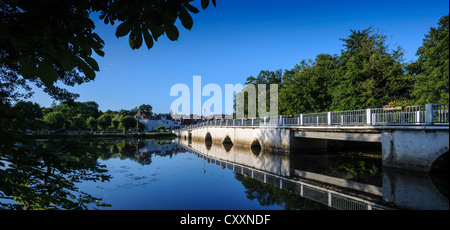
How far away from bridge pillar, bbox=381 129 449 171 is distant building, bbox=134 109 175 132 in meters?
77.8

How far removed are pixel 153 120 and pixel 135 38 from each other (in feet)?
298

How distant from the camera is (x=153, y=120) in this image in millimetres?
87938

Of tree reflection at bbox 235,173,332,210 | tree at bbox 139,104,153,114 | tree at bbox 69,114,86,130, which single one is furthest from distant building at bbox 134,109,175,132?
tree reflection at bbox 235,173,332,210

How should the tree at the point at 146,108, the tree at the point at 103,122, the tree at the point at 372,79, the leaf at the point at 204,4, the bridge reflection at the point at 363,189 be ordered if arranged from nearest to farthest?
the leaf at the point at 204,4 < the bridge reflection at the point at 363,189 < the tree at the point at 372,79 < the tree at the point at 103,122 < the tree at the point at 146,108

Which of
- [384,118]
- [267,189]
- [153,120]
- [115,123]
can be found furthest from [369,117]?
[153,120]

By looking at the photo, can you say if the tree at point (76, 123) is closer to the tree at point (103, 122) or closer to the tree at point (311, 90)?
the tree at point (103, 122)

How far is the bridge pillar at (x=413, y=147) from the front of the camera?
10922 mm

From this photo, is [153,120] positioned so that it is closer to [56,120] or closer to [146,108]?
[146,108]

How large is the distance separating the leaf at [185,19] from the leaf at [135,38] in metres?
0.38

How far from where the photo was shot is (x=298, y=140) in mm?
21328

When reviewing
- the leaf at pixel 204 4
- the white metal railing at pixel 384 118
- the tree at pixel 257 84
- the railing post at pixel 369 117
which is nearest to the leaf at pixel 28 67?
the leaf at pixel 204 4

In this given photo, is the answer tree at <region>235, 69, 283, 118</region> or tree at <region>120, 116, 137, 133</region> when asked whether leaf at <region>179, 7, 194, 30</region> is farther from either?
tree at <region>120, 116, 137, 133</region>
